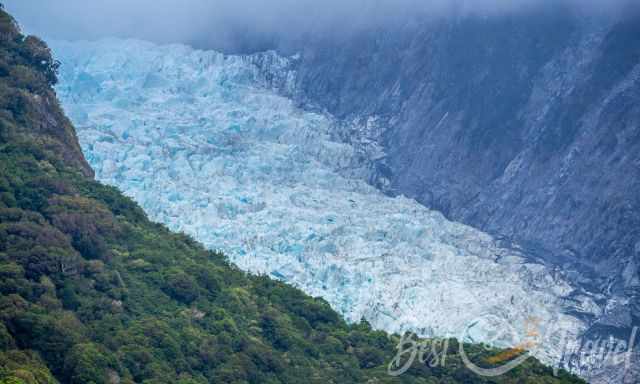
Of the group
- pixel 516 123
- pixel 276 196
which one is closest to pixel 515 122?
pixel 516 123

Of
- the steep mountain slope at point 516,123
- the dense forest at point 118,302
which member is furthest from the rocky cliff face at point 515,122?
the dense forest at point 118,302

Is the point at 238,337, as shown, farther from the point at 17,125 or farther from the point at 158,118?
the point at 158,118

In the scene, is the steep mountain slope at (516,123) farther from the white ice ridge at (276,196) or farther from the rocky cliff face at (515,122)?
the white ice ridge at (276,196)

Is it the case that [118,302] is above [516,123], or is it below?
below

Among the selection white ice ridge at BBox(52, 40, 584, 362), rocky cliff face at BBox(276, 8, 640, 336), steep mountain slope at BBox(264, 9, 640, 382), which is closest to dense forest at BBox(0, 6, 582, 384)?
white ice ridge at BBox(52, 40, 584, 362)

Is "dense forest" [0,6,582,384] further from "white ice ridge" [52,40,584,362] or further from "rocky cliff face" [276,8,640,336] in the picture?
"rocky cliff face" [276,8,640,336]

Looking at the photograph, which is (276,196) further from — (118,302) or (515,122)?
(118,302)
